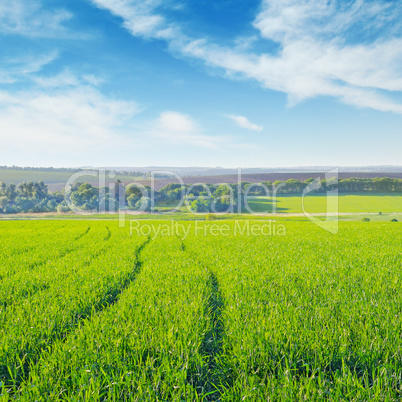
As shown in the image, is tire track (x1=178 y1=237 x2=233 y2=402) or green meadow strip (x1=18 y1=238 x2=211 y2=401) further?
tire track (x1=178 y1=237 x2=233 y2=402)

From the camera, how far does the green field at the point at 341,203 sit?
290 feet

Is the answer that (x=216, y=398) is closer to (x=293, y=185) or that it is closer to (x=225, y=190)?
(x=225, y=190)

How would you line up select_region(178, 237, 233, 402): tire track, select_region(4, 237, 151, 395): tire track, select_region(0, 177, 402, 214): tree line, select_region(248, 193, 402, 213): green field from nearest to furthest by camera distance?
select_region(178, 237, 233, 402): tire track
select_region(4, 237, 151, 395): tire track
select_region(248, 193, 402, 213): green field
select_region(0, 177, 402, 214): tree line

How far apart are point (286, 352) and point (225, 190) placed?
109 metres

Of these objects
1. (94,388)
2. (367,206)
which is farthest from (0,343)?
(367,206)

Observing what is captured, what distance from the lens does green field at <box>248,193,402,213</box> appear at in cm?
8850

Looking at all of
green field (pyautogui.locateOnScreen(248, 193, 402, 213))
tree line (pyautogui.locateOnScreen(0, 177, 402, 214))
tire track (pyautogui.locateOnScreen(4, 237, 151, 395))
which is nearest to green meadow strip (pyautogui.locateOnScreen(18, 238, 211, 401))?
tire track (pyautogui.locateOnScreen(4, 237, 151, 395))

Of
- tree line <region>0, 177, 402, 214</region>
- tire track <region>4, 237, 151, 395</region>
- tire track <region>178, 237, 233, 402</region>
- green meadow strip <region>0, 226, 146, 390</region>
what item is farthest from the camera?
tree line <region>0, 177, 402, 214</region>

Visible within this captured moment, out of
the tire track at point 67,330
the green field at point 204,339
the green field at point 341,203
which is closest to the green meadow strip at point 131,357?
the green field at point 204,339

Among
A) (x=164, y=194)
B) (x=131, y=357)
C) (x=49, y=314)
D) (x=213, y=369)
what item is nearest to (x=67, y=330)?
(x=49, y=314)

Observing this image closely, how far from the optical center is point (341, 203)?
100000 millimetres

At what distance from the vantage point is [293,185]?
125875 millimetres

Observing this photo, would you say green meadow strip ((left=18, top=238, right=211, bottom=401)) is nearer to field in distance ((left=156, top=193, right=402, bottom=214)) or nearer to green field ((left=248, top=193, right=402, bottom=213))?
field in distance ((left=156, top=193, right=402, bottom=214))

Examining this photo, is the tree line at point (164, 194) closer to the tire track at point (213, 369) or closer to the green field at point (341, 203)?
the green field at point (341, 203)
